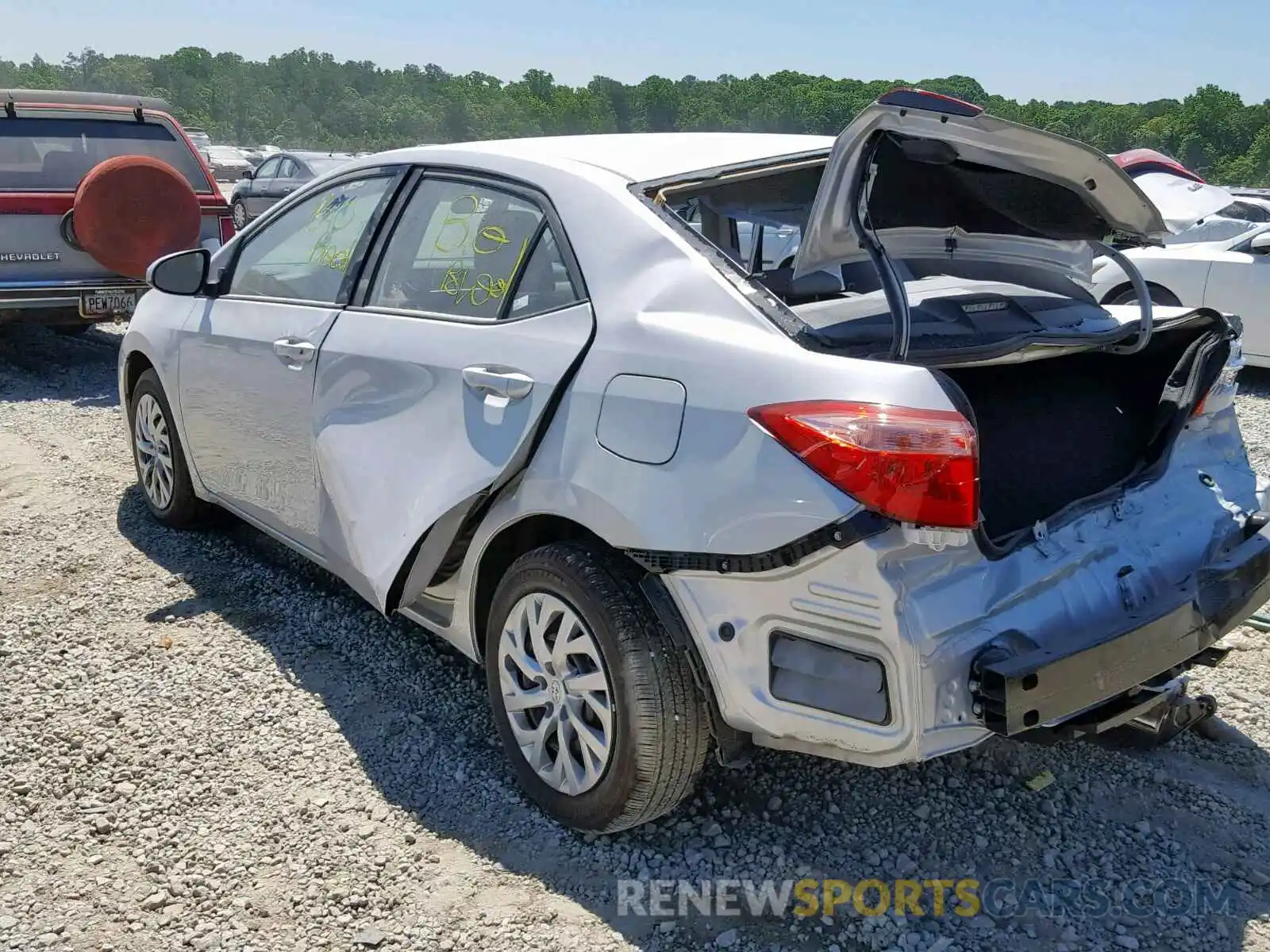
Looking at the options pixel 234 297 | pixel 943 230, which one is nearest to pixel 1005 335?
pixel 943 230

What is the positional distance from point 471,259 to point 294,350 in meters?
0.78

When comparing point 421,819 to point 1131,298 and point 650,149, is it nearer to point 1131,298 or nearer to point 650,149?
point 650,149

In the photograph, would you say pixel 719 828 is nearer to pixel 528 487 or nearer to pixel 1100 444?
pixel 528 487

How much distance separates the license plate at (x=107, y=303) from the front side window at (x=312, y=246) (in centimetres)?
Answer: 403

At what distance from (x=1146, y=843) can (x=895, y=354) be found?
1.43 meters

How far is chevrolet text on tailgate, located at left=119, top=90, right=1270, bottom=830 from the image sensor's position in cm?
220

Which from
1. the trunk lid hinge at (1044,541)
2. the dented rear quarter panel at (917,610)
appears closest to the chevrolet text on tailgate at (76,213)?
the dented rear quarter panel at (917,610)

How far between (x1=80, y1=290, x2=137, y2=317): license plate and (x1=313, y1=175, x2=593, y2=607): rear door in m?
5.00

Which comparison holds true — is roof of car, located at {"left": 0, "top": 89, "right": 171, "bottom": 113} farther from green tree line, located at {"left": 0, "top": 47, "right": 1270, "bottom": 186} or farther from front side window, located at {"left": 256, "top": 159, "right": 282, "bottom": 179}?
green tree line, located at {"left": 0, "top": 47, "right": 1270, "bottom": 186}

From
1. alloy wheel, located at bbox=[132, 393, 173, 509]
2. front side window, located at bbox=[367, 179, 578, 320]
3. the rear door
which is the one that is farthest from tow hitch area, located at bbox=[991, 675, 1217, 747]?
alloy wheel, located at bbox=[132, 393, 173, 509]

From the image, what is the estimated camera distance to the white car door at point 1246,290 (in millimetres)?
8281

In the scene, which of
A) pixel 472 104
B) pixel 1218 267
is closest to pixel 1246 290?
pixel 1218 267

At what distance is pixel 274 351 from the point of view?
12.0 feet

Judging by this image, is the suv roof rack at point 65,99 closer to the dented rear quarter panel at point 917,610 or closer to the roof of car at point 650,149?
the roof of car at point 650,149
